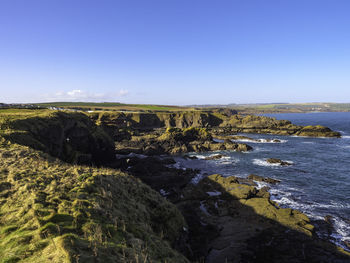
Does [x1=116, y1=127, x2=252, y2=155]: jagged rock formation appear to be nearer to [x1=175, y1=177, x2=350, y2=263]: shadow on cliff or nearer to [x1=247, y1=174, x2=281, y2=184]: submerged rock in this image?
[x1=247, y1=174, x2=281, y2=184]: submerged rock

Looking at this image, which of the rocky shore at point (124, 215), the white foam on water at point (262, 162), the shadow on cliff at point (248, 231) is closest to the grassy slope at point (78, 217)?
the rocky shore at point (124, 215)

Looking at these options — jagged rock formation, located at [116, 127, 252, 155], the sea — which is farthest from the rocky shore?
jagged rock formation, located at [116, 127, 252, 155]

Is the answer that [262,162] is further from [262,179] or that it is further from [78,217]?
[78,217]

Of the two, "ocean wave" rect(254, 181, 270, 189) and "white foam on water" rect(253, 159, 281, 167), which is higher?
"ocean wave" rect(254, 181, 270, 189)

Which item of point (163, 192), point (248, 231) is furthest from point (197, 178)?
point (248, 231)

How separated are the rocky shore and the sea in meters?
3.22

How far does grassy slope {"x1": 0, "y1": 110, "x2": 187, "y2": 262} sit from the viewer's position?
6617 mm

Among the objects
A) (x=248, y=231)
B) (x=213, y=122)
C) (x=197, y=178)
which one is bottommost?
(x=197, y=178)

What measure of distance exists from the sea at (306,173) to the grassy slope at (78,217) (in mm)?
19076

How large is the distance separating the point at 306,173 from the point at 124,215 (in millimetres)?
40941

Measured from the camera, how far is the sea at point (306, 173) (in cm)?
2411

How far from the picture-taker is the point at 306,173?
3850 centimetres

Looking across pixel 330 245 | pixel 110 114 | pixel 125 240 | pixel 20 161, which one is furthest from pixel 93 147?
pixel 110 114

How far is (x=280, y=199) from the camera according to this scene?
27203 mm
